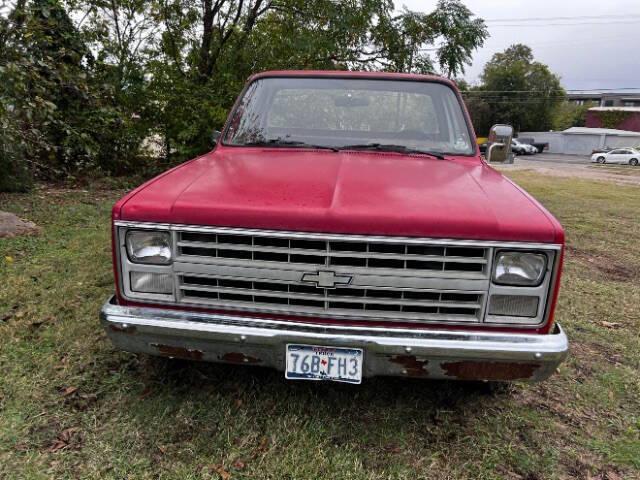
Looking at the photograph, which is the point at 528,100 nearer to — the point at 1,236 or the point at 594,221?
the point at 594,221

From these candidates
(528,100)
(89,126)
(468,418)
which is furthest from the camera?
(528,100)

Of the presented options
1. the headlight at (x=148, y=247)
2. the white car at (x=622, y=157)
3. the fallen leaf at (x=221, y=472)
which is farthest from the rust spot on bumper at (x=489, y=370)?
the white car at (x=622, y=157)

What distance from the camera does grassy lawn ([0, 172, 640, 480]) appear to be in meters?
2.23

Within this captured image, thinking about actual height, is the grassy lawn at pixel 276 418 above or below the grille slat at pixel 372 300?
below

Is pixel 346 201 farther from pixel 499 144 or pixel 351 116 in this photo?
pixel 499 144

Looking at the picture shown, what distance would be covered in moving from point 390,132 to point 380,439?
191cm

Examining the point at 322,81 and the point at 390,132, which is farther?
the point at 322,81

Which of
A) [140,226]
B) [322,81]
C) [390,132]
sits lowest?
[140,226]

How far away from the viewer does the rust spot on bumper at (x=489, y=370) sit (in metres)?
2.17

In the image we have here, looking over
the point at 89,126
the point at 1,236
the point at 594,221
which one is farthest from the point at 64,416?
the point at 594,221

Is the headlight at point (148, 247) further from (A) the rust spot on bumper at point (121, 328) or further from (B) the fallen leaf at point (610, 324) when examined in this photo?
(B) the fallen leaf at point (610, 324)

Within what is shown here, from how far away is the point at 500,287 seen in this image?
84.7 inches

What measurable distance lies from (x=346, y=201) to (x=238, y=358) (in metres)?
0.87

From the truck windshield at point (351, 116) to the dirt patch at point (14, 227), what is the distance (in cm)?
336
